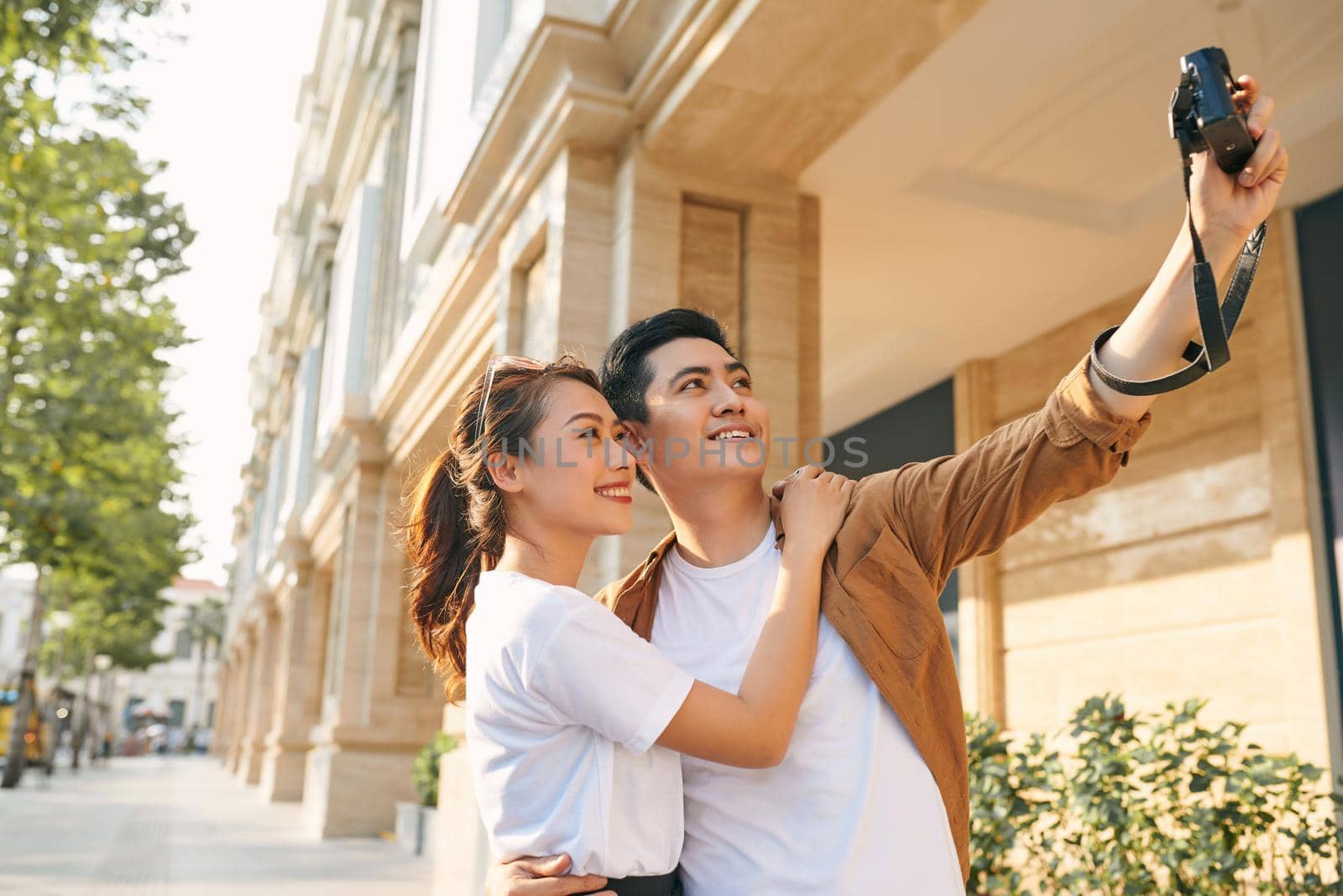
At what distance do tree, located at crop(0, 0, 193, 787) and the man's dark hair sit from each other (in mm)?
7563

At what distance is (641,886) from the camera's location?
1.84 metres

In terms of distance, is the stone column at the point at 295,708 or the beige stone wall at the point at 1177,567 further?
the stone column at the point at 295,708

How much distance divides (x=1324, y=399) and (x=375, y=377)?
947cm

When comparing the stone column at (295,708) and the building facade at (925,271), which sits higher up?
the building facade at (925,271)

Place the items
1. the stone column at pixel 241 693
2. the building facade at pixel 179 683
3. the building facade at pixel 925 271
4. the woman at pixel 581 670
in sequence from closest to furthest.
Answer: the woman at pixel 581 670, the building facade at pixel 925 271, the stone column at pixel 241 693, the building facade at pixel 179 683

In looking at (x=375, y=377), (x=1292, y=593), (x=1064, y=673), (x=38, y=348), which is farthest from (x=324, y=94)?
(x=1292, y=593)

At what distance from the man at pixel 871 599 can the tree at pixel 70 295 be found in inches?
314

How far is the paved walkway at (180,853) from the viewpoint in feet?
26.1

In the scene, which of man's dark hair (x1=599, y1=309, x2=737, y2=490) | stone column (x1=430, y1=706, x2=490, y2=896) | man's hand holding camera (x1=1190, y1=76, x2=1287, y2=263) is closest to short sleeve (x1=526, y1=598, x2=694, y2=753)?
man's dark hair (x1=599, y1=309, x2=737, y2=490)

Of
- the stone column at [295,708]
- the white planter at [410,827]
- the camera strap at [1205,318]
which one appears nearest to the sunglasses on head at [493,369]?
the camera strap at [1205,318]

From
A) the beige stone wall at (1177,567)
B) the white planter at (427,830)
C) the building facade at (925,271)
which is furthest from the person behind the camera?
the white planter at (427,830)

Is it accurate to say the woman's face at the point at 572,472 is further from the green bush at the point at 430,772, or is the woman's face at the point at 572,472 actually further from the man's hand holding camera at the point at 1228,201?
the green bush at the point at 430,772

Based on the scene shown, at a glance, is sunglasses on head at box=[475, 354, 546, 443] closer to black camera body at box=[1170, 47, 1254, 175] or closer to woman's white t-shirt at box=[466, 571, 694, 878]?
woman's white t-shirt at box=[466, 571, 694, 878]

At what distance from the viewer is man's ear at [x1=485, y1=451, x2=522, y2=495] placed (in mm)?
2139
